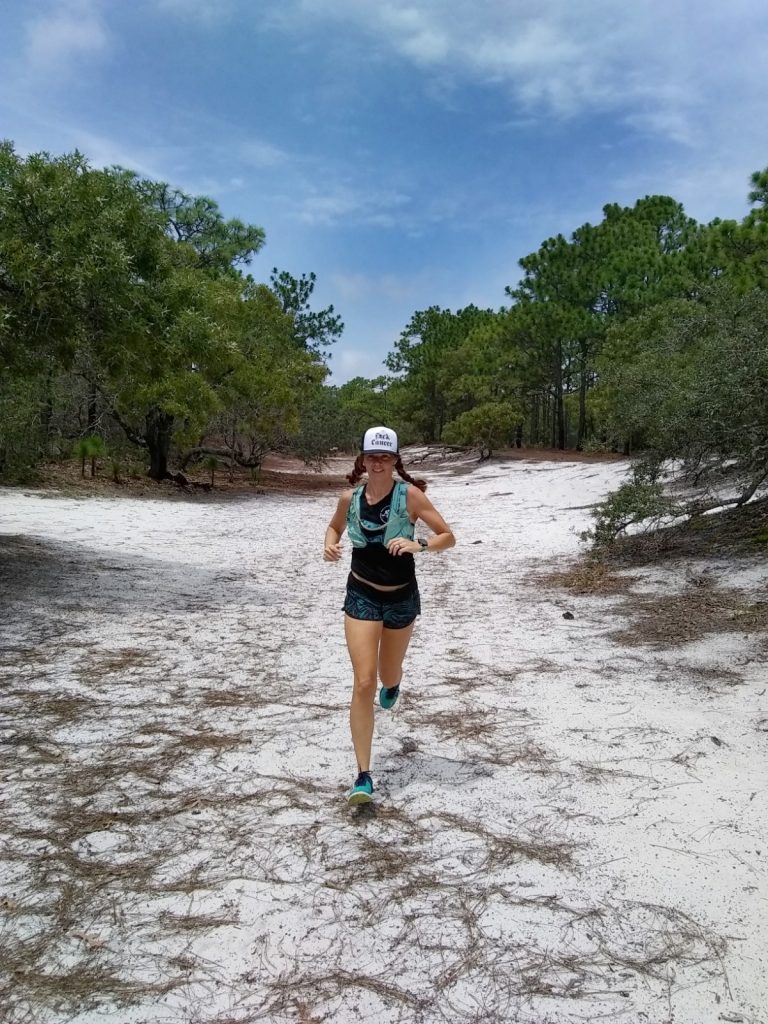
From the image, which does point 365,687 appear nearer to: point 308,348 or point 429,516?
point 429,516

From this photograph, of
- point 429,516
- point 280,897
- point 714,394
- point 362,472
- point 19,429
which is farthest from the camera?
point 19,429

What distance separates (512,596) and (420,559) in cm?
331

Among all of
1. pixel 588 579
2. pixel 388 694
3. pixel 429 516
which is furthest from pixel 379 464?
pixel 588 579

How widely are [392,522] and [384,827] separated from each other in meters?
1.39

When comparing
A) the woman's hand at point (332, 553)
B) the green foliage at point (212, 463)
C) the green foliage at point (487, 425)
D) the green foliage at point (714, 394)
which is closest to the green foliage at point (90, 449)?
the green foliage at point (212, 463)

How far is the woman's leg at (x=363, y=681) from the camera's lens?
11.1ft

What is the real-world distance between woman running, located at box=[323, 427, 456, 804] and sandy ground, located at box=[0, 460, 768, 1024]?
48 centimetres

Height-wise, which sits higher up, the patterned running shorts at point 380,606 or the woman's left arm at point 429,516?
the woman's left arm at point 429,516

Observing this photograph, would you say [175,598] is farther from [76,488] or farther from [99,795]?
[76,488]

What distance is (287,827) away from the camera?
3242 millimetres

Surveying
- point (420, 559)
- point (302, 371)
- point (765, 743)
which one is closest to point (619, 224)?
point (302, 371)

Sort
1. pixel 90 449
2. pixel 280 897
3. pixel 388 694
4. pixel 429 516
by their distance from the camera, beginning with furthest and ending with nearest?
1. pixel 90 449
2. pixel 388 694
3. pixel 429 516
4. pixel 280 897

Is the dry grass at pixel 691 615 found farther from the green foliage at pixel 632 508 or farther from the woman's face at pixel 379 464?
the woman's face at pixel 379 464

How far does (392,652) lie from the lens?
3672 mm
